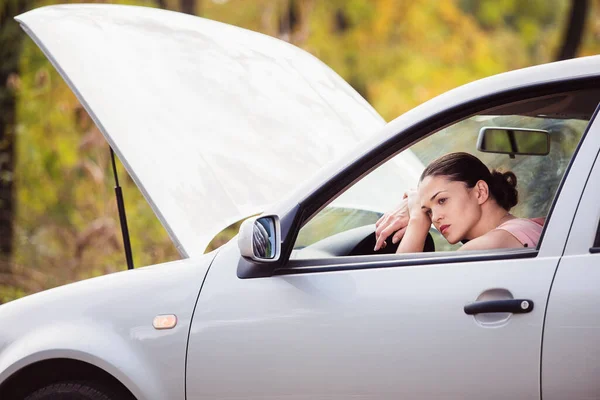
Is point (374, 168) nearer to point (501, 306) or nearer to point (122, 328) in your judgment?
point (501, 306)

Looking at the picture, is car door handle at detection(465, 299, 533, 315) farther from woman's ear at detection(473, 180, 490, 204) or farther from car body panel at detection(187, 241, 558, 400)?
woman's ear at detection(473, 180, 490, 204)

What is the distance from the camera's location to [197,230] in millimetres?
3293

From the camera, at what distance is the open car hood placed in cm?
343

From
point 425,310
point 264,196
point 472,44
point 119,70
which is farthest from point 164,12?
point 472,44

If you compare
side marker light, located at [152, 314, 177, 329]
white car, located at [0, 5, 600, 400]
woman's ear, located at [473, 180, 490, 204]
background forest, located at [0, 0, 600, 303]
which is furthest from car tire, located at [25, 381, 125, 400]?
background forest, located at [0, 0, 600, 303]

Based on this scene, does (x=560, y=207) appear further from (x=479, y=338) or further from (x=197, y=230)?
(x=197, y=230)

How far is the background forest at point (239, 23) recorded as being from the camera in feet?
34.9

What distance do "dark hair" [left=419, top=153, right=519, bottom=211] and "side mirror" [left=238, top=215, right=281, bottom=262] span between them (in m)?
0.65

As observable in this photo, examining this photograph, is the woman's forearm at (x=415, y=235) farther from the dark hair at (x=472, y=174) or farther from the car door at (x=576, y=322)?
the car door at (x=576, y=322)

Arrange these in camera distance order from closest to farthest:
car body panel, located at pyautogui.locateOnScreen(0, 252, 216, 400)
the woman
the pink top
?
the pink top
car body panel, located at pyautogui.locateOnScreen(0, 252, 216, 400)
the woman

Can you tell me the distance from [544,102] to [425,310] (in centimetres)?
82

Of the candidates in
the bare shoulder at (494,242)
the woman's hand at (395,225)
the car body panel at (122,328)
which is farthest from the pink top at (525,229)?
the car body panel at (122,328)

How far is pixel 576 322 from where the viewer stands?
93.2 inches

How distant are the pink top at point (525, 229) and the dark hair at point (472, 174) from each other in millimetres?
226
